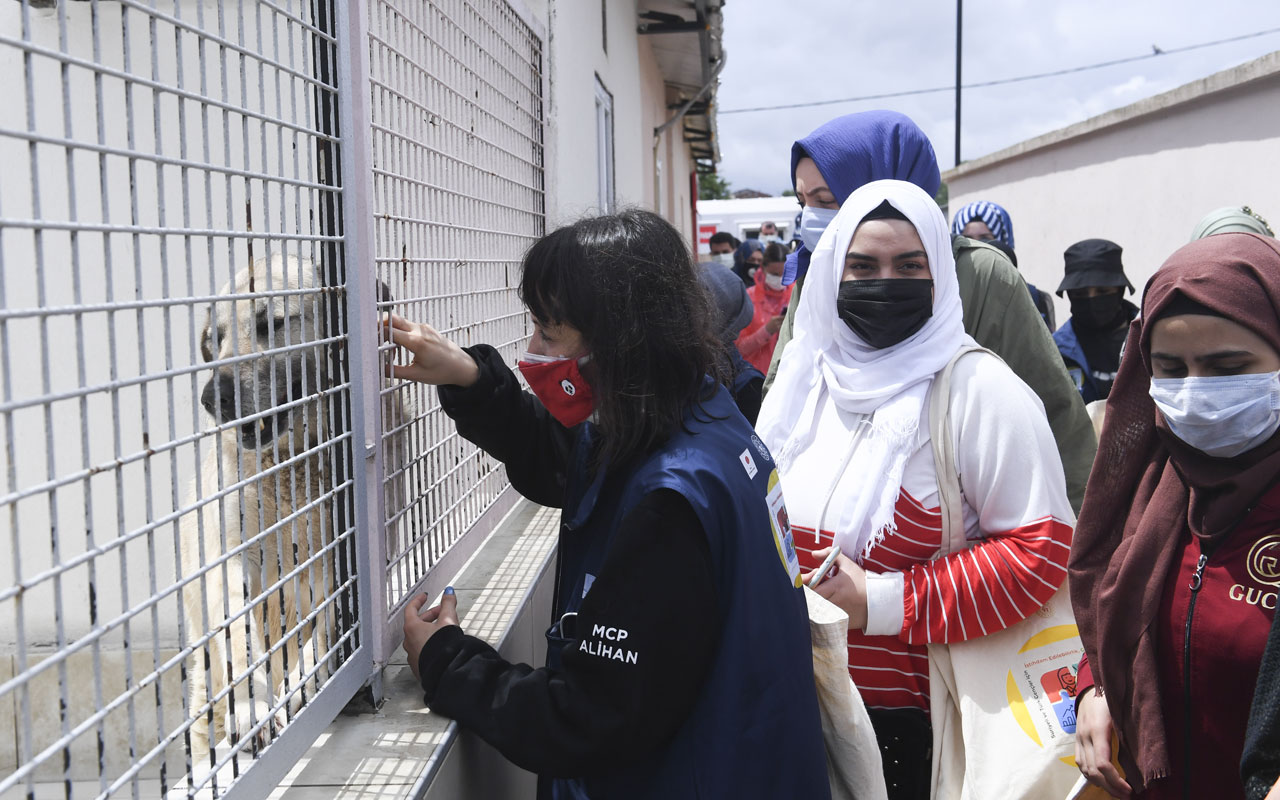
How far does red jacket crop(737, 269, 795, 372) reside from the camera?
6623mm

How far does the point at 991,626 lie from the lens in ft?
6.94

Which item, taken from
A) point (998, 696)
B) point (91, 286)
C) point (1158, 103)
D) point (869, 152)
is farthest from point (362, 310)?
point (1158, 103)

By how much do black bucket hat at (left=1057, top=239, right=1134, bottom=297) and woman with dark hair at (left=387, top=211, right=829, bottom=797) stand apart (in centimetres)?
394

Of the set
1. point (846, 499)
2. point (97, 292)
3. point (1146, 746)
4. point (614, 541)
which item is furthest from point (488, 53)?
point (1146, 746)

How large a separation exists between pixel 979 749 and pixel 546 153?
272 cm

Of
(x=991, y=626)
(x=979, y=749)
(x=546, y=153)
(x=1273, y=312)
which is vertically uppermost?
(x=546, y=153)

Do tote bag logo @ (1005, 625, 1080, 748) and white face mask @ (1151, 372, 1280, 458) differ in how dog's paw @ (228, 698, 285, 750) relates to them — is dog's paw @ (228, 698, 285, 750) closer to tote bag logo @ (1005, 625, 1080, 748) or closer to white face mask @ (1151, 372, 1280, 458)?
tote bag logo @ (1005, 625, 1080, 748)

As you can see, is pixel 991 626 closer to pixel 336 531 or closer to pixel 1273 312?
pixel 1273 312

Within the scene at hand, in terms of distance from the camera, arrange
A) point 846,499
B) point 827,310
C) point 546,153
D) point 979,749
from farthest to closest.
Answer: point 546,153, point 827,310, point 846,499, point 979,749

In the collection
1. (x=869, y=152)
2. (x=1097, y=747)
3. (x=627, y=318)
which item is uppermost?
(x=869, y=152)

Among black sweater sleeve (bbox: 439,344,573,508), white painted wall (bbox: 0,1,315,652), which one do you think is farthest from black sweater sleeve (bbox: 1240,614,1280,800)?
white painted wall (bbox: 0,1,315,652)

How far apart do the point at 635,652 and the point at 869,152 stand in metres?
1.99

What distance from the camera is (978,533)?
2.20m

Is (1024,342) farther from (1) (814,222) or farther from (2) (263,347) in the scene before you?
(2) (263,347)
